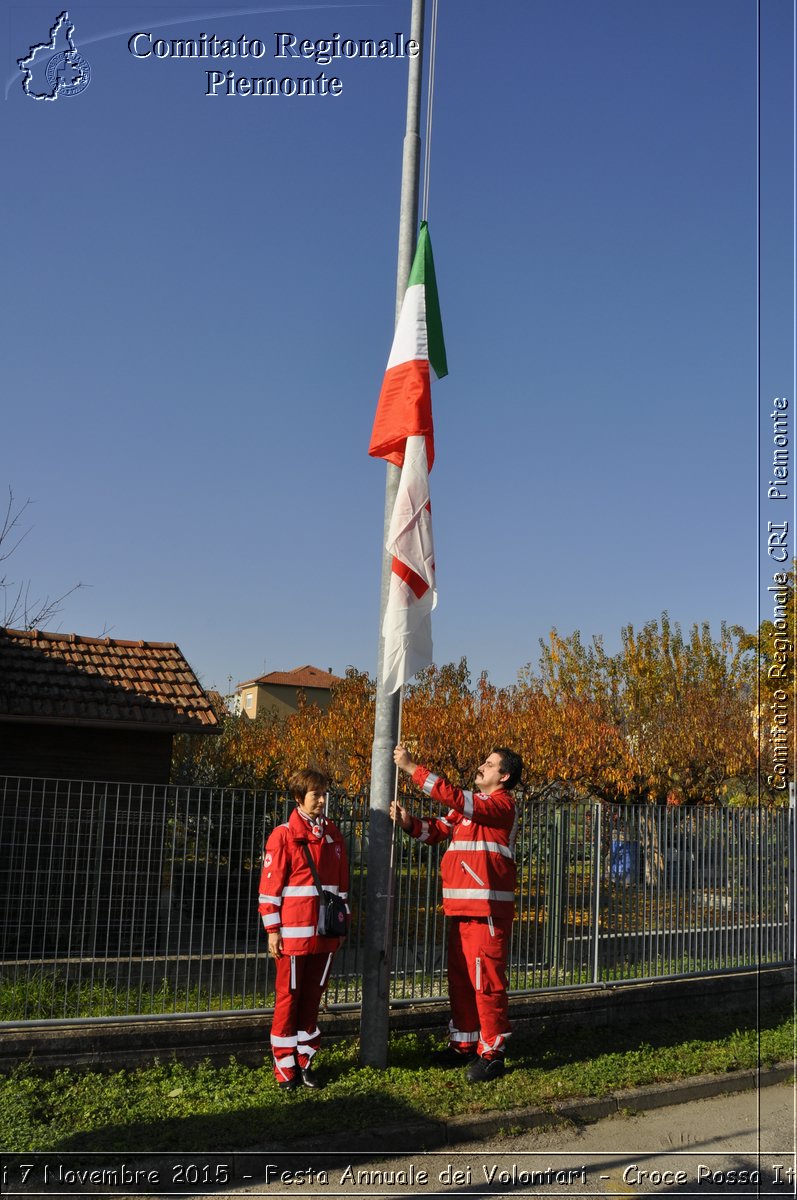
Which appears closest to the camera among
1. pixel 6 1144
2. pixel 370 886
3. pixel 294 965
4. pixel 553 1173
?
pixel 6 1144

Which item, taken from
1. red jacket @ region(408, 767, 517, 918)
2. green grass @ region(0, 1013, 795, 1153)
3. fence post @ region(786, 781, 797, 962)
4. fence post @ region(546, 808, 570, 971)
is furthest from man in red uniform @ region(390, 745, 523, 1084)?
fence post @ region(786, 781, 797, 962)

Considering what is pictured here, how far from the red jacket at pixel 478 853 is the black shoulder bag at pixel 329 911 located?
69cm

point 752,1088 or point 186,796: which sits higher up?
point 186,796

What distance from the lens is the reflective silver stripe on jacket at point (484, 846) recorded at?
7.07 meters

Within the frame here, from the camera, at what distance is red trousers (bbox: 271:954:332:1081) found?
6441 millimetres

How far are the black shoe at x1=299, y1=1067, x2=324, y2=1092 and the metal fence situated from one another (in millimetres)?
981

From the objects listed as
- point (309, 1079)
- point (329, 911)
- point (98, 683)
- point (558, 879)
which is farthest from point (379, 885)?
point (98, 683)

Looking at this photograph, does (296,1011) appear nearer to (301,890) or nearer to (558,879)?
(301,890)

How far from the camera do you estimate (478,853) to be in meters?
7.05

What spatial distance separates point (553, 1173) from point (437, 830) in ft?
7.20

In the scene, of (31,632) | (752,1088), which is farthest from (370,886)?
(31,632)

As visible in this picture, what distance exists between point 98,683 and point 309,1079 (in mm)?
7819

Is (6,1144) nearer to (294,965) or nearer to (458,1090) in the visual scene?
(294,965)

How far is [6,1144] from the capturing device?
5309 millimetres
